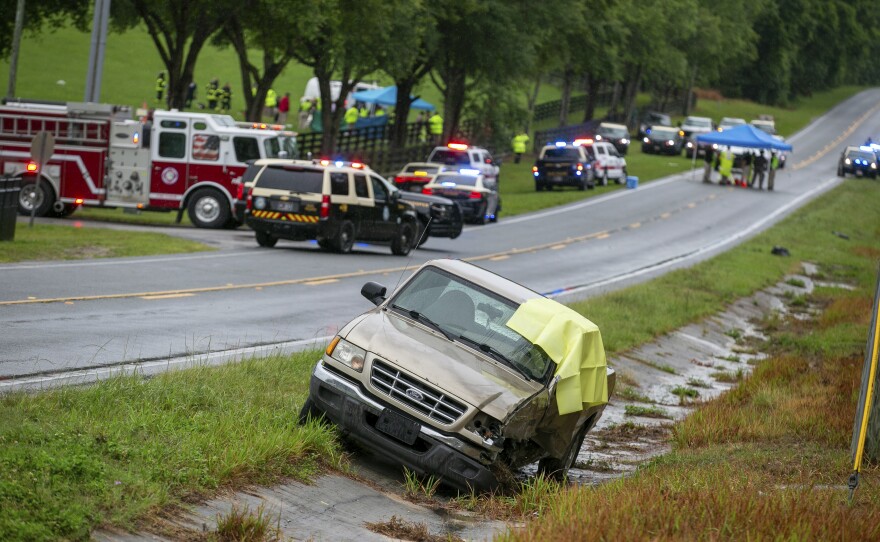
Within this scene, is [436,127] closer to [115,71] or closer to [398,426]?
[115,71]

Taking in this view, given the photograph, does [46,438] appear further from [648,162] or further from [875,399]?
[648,162]

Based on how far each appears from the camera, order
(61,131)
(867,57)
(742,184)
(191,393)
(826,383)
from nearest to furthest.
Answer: (191,393) < (826,383) < (61,131) < (742,184) < (867,57)

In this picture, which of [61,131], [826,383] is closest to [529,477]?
[826,383]

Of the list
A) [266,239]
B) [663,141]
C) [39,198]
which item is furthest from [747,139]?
[39,198]

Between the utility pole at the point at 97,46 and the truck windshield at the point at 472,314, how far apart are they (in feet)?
77.9

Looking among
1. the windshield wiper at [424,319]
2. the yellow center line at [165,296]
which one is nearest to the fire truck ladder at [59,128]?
the yellow center line at [165,296]

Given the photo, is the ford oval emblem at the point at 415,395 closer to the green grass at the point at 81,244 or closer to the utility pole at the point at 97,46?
the green grass at the point at 81,244

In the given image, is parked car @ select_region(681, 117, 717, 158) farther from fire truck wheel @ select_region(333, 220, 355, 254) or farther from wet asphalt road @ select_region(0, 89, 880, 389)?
fire truck wheel @ select_region(333, 220, 355, 254)

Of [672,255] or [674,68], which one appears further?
[674,68]

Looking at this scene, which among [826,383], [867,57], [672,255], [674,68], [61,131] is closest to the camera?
[826,383]

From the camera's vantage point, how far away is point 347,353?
32.2ft

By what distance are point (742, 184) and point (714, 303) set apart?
38.6 metres

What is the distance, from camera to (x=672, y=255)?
1457 inches

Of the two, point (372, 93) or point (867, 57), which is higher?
point (867, 57)
